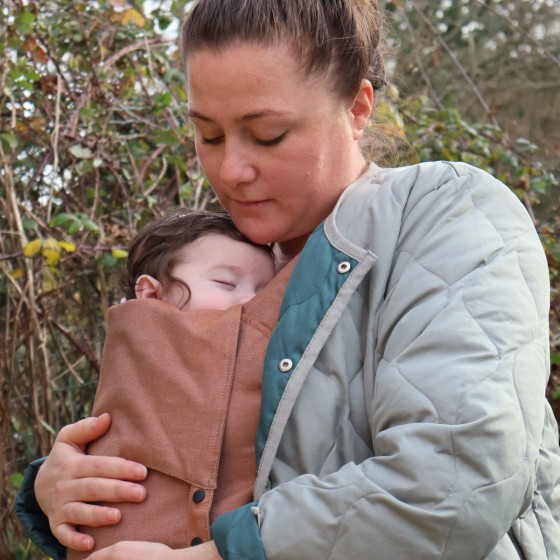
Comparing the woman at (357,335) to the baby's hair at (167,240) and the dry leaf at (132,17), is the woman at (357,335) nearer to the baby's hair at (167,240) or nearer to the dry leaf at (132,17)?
the baby's hair at (167,240)

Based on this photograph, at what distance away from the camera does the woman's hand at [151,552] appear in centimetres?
143

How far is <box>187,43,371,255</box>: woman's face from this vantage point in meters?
1.68

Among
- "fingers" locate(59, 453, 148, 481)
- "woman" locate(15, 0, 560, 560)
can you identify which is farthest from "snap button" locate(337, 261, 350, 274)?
"fingers" locate(59, 453, 148, 481)

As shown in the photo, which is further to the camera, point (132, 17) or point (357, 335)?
point (132, 17)

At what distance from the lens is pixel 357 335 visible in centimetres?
154

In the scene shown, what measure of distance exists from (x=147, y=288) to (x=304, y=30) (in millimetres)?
750

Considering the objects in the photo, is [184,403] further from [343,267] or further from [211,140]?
[211,140]

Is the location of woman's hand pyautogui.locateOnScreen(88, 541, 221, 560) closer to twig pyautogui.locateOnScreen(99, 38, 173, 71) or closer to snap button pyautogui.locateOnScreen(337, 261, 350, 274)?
snap button pyautogui.locateOnScreen(337, 261, 350, 274)

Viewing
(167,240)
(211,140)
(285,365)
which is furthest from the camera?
(167,240)

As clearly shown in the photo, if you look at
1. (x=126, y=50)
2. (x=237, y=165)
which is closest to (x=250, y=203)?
(x=237, y=165)

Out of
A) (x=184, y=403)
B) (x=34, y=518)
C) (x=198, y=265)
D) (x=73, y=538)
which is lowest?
(x=34, y=518)

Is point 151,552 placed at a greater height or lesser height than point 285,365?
lesser

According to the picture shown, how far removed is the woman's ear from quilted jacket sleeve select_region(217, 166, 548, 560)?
0.50 metres

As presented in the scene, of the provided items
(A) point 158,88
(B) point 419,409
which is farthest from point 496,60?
(B) point 419,409
